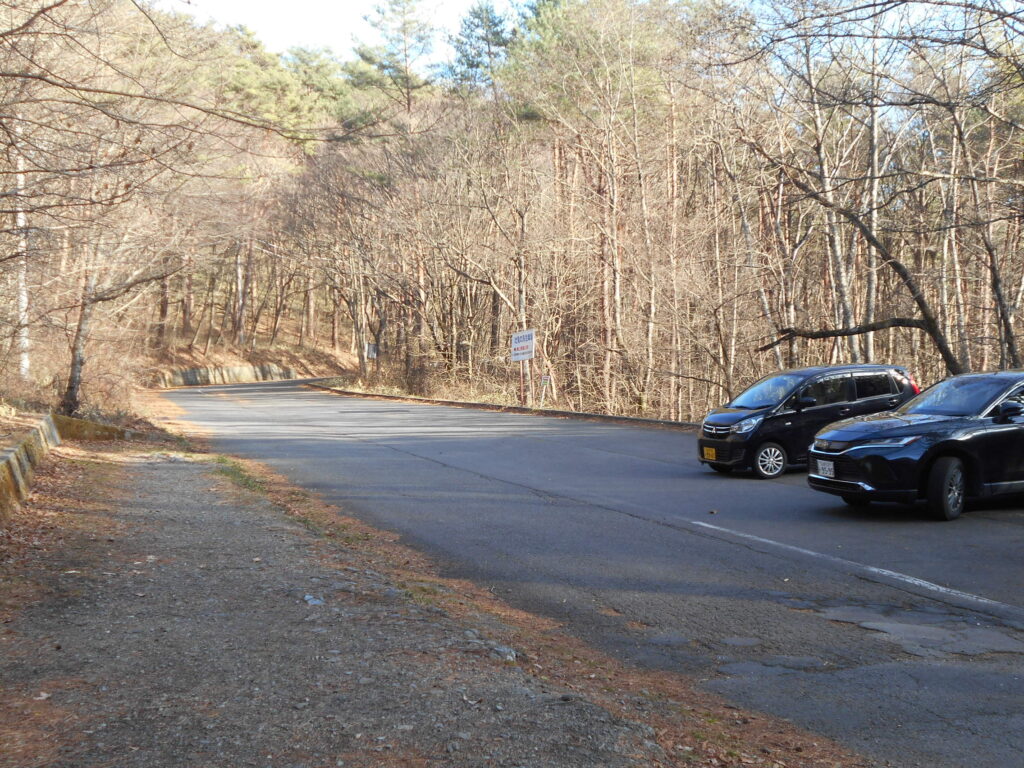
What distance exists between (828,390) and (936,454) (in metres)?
4.53

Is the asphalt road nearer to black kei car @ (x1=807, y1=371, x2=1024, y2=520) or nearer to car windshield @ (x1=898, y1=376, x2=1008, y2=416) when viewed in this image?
black kei car @ (x1=807, y1=371, x2=1024, y2=520)

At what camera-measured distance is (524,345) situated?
32531mm

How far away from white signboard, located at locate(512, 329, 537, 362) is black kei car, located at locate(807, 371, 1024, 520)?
2138 centimetres

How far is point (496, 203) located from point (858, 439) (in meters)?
31.1

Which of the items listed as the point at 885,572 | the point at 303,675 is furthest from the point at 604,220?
the point at 303,675

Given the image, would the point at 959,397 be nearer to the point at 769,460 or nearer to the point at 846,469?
the point at 846,469

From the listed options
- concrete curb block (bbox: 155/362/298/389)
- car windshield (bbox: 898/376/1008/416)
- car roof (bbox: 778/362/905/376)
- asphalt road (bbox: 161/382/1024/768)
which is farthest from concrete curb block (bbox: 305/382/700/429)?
concrete curb block (bbox: 155/362/298/389)

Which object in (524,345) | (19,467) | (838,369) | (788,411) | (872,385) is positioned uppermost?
(524,345)

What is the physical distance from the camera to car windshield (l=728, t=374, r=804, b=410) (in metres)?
14.6

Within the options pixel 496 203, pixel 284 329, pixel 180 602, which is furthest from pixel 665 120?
pixel 284 329

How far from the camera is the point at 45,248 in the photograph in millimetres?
9875

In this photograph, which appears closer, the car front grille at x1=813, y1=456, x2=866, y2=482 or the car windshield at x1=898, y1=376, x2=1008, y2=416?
the car front grille at x1=813, y1=456, x2=866, y2=482

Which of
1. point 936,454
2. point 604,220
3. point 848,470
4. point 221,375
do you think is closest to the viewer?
point 936,454

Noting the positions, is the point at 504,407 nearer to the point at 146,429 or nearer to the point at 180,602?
the point at 146,429
